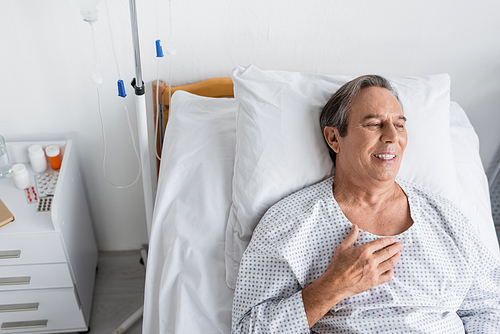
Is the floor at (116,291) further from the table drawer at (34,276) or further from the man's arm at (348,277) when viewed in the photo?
the man's arm at (348,277)

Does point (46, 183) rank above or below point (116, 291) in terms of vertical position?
above

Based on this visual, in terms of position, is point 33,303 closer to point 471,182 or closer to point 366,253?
point 366,253

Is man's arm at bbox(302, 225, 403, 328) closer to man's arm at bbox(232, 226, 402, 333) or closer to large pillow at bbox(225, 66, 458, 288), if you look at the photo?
man's arm at bbox(232, 226, 402, 333)

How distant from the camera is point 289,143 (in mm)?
1271

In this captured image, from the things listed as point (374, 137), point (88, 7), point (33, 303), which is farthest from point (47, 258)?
point (374, 137)

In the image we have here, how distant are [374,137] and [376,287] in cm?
41

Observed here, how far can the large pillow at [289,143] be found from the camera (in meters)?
1.25

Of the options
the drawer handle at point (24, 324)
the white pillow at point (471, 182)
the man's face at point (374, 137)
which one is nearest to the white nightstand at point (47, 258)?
the drawer handle at point (24, 324)

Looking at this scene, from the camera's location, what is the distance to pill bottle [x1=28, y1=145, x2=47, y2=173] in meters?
1.49

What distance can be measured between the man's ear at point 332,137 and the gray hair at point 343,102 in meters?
0.01

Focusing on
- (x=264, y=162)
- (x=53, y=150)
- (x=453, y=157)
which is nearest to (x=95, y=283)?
(x=53, y=150)

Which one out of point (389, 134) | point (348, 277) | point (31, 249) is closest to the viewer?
point (348, 277)

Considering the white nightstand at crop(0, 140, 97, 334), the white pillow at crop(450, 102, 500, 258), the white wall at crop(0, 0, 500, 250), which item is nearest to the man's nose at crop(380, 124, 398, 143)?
the white pillow at crop(450, 102, 500, 258)

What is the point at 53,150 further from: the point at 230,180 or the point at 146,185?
the point at 230,180
